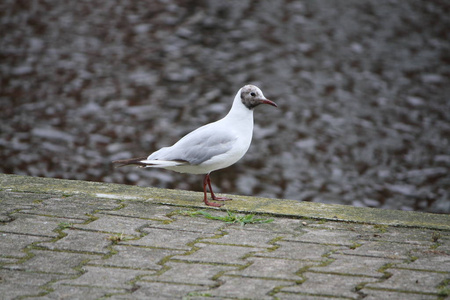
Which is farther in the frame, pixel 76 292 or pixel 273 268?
pixel 273 268

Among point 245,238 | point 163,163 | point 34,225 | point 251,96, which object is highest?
point 251,96

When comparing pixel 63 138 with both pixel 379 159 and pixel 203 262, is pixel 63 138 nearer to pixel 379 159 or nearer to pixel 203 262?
pixel 379 159

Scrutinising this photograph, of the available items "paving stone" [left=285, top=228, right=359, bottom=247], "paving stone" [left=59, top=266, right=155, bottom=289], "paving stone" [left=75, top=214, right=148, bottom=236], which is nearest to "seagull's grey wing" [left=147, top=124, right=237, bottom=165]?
"paving stone" [left=75, top=214, right=148, bottom=236]

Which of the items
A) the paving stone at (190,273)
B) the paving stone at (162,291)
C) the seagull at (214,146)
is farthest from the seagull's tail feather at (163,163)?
the paving stone at (162,291)

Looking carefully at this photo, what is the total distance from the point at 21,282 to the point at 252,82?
8.38 meters

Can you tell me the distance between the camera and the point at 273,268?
12.0 feet

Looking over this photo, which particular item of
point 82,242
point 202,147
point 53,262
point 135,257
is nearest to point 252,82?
point 202,147

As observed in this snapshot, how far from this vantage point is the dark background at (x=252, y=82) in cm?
884

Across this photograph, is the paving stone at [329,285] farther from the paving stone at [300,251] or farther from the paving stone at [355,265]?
the paving stone at [300,251]

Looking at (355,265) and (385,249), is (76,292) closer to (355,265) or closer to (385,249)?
(355,265)

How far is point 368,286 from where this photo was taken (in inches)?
134

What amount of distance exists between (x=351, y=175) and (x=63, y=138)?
372cm

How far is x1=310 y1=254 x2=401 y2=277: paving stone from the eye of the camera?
3.62 metres

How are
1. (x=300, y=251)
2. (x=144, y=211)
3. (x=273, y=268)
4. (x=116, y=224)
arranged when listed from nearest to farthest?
(x=273, y=268), (x=300, y=251), (x=116, y=224), (x=144, y=211)
